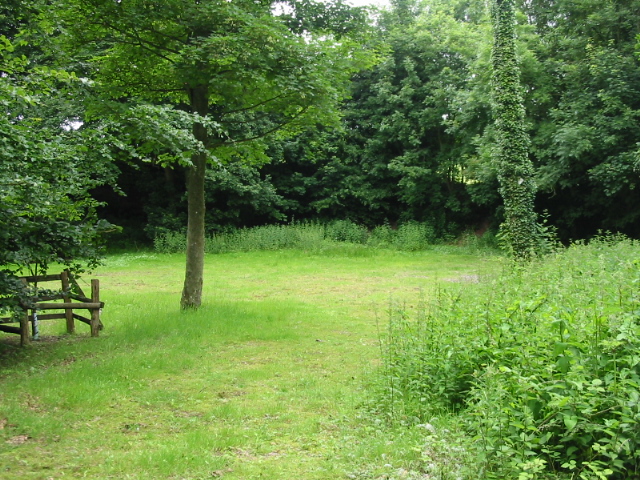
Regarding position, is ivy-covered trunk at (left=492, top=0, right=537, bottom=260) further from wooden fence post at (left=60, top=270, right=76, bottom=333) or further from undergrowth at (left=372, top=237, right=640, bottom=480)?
wooden fence post at (left=60, top=270, right=76, bottom=333)

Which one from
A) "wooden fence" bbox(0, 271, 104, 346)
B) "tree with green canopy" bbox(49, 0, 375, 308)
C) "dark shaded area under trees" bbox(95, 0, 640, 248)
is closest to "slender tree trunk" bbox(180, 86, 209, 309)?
"tree with green canopy" bbox(49, 0, 375, 308)

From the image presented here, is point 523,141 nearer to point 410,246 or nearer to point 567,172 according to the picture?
point 567,172

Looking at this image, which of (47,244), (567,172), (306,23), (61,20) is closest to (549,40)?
(567,172)

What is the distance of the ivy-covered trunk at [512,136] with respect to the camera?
50.9 feet

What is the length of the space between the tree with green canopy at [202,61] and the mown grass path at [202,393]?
1.81m

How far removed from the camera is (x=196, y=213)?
952 cm

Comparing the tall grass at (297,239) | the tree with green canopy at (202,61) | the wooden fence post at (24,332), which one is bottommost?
the wooden fence post at (24,332)

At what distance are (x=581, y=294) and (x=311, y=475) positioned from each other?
3.00m

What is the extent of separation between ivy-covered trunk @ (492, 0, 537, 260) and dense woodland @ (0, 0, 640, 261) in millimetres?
881

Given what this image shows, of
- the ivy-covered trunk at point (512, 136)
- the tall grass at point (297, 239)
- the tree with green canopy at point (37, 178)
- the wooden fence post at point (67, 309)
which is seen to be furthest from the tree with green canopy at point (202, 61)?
the tall grass at point (297, 239)

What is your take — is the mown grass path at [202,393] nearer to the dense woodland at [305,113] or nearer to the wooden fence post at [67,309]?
the wooden fence post at [67,309]

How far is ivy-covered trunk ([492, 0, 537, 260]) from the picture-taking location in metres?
15.5

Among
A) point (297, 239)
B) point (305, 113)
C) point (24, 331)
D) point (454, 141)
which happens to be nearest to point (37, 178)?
point (24, 331)

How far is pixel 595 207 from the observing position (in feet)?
66.7
